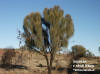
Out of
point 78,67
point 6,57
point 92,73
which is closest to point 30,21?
point 78,67

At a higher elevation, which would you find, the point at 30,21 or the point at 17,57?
the point at 30,21

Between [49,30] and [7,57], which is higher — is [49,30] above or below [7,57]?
above

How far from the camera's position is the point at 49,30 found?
19.5 meters

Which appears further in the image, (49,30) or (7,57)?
(7,57)

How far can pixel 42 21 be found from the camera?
64.6 feet

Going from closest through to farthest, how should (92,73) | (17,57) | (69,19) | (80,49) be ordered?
(92,73), (69,19), (17,57), (80,49)

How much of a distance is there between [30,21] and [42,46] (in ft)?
10.0

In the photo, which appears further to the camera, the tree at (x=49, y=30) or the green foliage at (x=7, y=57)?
the green foliage at (x=7, y=57)

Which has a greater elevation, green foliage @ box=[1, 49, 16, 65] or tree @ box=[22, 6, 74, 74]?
tree @ box=[22, 6, 74, 74]

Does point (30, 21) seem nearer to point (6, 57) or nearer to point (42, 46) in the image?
point (42, 46)

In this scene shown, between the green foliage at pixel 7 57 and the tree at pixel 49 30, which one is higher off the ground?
the tree at pixel 49 30

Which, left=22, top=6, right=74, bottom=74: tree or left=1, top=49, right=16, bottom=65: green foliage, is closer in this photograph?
left=22, top=6, right=74, bottom=74: tree

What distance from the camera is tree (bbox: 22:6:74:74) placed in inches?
733

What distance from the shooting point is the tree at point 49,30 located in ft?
61.1
